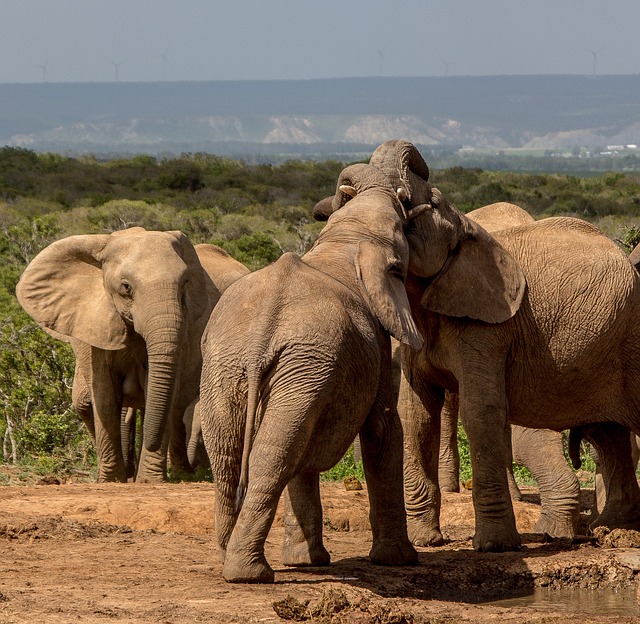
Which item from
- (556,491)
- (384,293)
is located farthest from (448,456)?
(384,293)

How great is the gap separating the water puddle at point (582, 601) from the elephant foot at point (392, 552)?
428mm

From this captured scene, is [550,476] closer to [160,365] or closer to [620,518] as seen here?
[620,518]

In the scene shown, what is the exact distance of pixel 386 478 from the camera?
21.8 feet

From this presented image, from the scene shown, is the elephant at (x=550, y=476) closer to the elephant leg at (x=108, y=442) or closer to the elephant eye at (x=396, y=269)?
the elephant eye at (x=396, y=269)

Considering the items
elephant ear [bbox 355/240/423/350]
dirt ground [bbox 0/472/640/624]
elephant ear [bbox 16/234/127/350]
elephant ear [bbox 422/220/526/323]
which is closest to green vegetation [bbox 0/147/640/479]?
elephant ear [bbox 16/234/127/350]

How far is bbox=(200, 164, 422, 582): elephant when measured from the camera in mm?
5816

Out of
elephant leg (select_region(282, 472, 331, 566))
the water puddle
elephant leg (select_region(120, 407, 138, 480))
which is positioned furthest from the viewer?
elephant leg (select_region(120, 407, 138, 480))

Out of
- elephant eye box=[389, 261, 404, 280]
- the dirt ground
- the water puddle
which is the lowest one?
the water puddle

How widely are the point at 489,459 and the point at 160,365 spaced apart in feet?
10.4

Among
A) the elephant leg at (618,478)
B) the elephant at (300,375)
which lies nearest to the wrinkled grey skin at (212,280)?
the elephant leg at (618,478)

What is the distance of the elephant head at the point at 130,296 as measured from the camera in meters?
9.80

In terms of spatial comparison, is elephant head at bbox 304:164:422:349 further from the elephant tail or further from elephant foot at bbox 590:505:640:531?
elephant foot at bbox 590:505:640:531

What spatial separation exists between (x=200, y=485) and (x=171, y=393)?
65cm

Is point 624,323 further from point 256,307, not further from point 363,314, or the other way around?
point 256,307
